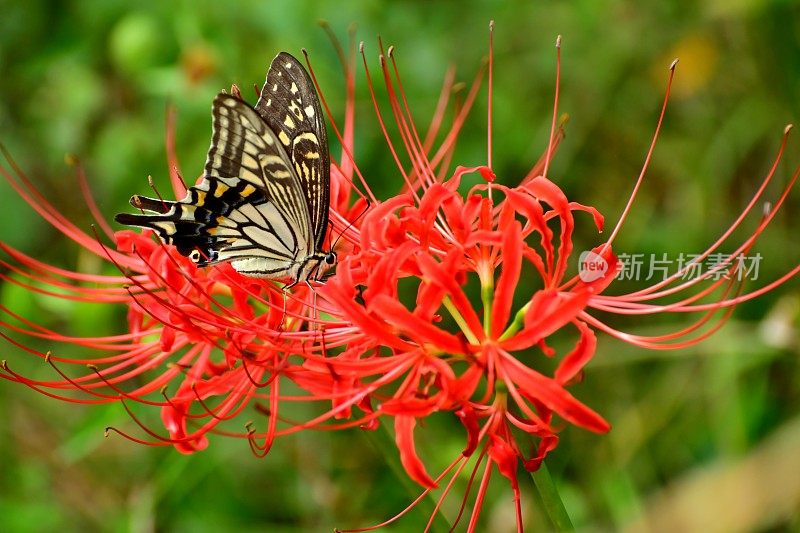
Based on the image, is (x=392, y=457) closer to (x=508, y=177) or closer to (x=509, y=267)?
(x=509, y=267)

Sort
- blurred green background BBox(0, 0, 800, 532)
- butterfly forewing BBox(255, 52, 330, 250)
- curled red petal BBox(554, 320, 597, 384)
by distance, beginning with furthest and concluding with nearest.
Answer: blurred green background BBox(0, 0, 800, 532), butterfly forewing BBox(255, 52, 330, 250), curled red petal BBox(554, 320, 597, 384)

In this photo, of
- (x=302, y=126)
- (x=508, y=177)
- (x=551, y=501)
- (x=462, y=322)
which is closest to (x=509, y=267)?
(x=462, y=322)

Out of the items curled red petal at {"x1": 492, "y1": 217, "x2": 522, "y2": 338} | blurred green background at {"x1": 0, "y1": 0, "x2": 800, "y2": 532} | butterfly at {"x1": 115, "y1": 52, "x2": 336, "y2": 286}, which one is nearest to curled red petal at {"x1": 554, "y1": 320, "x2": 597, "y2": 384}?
curled red petal at {"x1": 492, "y1": 217, "x2": 522, "y2": 338}

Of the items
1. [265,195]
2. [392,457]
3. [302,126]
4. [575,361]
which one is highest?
[302,126]

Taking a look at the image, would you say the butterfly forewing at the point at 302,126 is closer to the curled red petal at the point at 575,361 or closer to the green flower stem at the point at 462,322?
the green flower stem at the point at 462,322

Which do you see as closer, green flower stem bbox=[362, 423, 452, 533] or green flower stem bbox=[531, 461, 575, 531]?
green flower stem bbox=[531, 461, 575, 531]

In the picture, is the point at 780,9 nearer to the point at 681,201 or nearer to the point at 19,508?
the point at 681,201

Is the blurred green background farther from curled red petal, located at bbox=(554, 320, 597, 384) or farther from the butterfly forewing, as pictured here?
curled red petal, located at bbox=(554, 320, 597, 384)
